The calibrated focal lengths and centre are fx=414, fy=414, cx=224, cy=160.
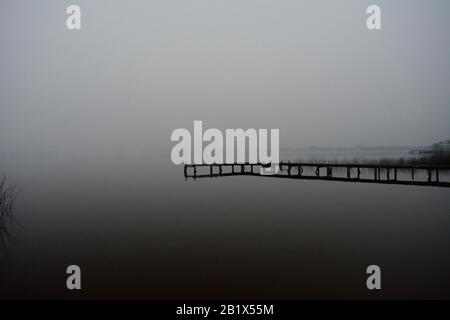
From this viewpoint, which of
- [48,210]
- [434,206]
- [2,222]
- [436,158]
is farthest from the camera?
[436,158]

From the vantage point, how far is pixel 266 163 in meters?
18.9

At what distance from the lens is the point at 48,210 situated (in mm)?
14062

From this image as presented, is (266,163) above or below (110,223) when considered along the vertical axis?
above

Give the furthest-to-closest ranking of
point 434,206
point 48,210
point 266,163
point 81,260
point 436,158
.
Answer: point 436,158 → point 266,163 → point 48,210 → point 434,206 → point 81,260
